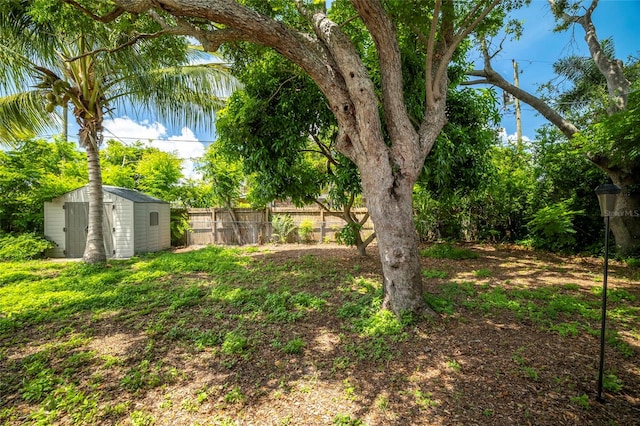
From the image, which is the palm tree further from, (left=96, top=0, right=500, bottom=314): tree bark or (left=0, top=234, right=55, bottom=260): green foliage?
(left=96, top=0, right=500, bottom=314): tree bark

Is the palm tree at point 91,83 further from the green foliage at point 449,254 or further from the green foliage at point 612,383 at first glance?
the green foliage at point 612,383

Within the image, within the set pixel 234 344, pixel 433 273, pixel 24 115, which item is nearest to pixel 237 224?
pixel 24 115

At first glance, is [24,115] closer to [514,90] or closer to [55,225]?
[55,225]

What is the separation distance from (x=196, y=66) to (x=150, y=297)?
657 centimetres

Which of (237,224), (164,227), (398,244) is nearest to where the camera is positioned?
(398,244)

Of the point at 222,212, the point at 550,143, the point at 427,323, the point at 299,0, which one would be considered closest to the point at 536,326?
the point at 427,323

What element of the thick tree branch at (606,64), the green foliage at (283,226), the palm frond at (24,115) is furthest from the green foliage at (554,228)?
the palm frond at (24,115)

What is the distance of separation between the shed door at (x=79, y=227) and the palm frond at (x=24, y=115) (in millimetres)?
2361

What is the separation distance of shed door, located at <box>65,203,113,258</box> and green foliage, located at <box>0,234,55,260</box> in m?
0.53

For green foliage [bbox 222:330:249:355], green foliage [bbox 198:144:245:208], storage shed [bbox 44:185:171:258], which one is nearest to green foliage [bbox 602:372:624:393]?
green foliage [bbox 222:330:249:355]

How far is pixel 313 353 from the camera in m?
2.90

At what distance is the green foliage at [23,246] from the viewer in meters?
8.13

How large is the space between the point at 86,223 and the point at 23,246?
1657mm

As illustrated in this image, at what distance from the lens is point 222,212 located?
1133 centimetres
